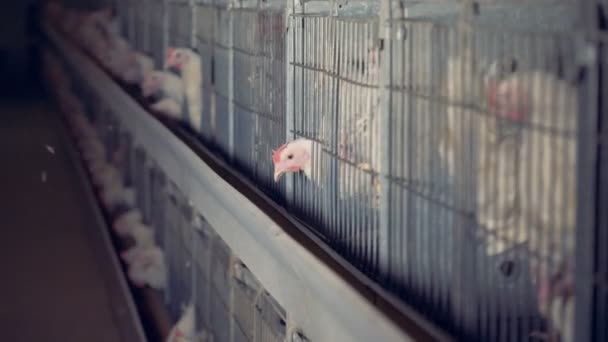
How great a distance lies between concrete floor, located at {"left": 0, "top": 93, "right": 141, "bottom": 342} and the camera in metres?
5.28

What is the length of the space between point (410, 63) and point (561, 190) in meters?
0.60

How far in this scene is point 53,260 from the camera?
6633mm

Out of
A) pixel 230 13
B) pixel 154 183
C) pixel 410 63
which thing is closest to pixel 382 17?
pixel 410 63

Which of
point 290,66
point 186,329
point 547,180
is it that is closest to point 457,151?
point 547,180

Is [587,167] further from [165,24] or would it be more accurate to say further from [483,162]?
[165,24]

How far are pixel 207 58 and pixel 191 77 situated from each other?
373 mm

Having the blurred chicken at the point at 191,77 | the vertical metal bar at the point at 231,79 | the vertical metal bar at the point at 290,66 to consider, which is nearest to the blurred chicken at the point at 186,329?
the vertical metal bar at the point at 231,79

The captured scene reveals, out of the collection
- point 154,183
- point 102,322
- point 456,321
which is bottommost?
point 102,322

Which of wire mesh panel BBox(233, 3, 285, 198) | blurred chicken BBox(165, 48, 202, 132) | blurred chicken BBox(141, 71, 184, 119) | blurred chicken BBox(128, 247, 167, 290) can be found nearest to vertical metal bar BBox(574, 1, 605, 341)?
wire mesh panel BBox(233, 3, 285, 198)

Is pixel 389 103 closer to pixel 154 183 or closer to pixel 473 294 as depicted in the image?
pixel 473 294

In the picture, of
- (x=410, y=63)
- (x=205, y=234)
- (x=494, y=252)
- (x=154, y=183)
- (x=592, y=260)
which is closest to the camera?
(x=592, y=260)

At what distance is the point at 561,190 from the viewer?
148cm

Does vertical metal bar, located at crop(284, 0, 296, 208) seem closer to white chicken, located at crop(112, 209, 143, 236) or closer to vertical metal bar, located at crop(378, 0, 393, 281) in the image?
vertical metal bar, located at crop(378, 0, 393, 281)

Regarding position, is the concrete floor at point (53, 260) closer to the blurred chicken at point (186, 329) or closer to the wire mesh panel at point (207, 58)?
the blurred chicken at point (186, 329)
